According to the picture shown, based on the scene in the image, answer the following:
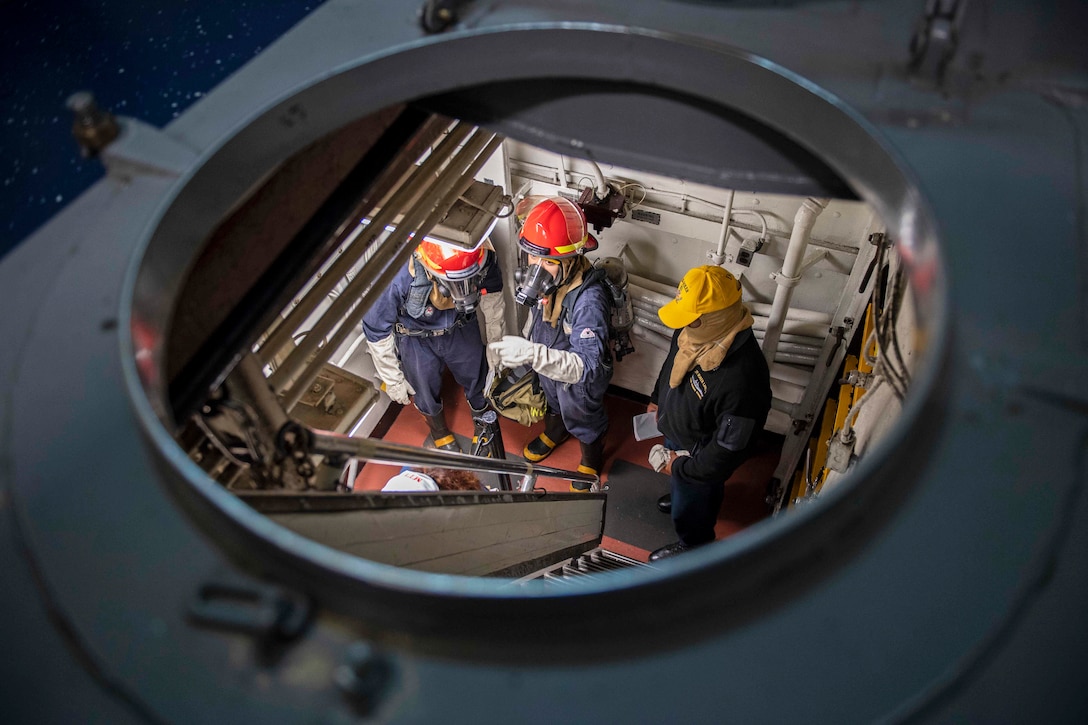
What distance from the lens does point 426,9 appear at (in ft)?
7.13

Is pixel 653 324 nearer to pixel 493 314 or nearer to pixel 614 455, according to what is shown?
pixel 614 455

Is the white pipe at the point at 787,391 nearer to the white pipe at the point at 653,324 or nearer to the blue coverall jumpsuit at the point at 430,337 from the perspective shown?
the white pipe at the point at 653,324

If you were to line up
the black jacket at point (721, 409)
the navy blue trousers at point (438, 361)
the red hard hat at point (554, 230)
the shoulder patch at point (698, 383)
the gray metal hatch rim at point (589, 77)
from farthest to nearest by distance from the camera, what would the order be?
the navy blue trousers at point (438, 361), the red hard hat at point (554, 230), the shoulder patch at point (698, 383), the black jacket at point (721, 409), the gray metal hatch rim at point (589, 77)

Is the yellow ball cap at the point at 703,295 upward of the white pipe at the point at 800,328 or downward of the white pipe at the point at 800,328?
downward

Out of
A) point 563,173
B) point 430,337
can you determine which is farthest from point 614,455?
point 563,173

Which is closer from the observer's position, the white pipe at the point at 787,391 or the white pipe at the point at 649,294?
the white pipe at the point at 787,391

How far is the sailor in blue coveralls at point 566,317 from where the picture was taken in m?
5.53

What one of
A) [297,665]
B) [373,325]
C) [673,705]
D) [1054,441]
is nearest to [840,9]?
[1054,441]

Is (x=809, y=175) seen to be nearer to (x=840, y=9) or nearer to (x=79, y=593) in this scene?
(x=840, y=9)

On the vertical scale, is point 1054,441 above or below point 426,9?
below

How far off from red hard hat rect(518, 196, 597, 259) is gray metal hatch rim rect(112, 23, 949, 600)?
3178 mm

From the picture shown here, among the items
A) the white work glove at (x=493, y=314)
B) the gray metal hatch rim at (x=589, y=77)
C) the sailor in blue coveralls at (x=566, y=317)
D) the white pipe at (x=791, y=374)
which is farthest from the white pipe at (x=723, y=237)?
the gray metal hatch rim at (x=589, y=77)

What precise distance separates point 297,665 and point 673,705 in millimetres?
653

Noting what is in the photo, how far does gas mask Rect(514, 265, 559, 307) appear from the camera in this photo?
5.66 metres
